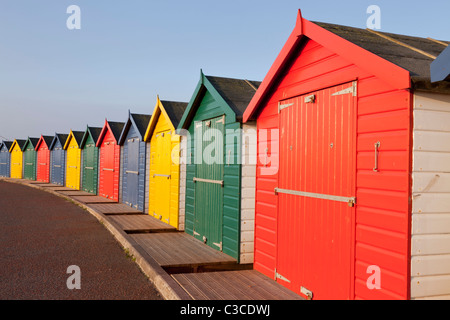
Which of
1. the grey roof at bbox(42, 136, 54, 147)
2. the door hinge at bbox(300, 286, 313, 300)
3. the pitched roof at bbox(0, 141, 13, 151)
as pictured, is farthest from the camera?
the pitched roof at bbox(0, 141, 13, 151)

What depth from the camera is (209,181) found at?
895cm

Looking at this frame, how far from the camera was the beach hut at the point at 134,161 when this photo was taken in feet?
48.2

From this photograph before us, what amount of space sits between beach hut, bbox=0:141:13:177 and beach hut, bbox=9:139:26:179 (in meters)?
1.09

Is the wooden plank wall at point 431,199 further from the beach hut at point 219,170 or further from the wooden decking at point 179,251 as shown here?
the wooden decking at point 179,251

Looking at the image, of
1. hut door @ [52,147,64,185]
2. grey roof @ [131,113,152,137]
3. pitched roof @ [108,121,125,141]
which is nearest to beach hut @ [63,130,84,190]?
hut door @ [52,147,64,185]

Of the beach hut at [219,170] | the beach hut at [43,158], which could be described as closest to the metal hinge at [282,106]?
the beach hut at [219,170]

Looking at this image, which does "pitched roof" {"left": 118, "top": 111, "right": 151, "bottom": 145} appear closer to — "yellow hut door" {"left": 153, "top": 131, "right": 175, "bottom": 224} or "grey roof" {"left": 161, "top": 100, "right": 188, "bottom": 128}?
"yellow hut door" {"left": 153, "top": 131, "right": 175, "bottom": 224}

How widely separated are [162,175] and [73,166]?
611 inches

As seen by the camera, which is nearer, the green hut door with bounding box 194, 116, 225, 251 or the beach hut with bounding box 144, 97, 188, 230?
the green hut door with bounding box 194, 116, 225, 251

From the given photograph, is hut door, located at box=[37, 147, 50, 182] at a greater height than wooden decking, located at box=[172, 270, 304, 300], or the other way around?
hut door, located at box=[37, 147, 50, 182]

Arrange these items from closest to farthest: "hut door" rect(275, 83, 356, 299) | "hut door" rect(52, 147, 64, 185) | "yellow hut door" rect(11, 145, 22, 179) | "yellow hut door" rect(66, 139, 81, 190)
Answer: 1. "hut door" rect(275, 83, 356, 299)
2. "yellow hut door" rect(66, 139, 81, 190)
3. "hut door" rect(52, 147, 64, 185)
4. "yellow hut door" rect(11, 145, 22, 179)

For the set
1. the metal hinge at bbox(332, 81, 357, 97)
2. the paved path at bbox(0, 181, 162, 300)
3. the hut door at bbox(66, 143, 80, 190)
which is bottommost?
the paved path at bbox(0, 181, 162, 300)

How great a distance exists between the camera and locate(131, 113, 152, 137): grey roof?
48.4 feet
